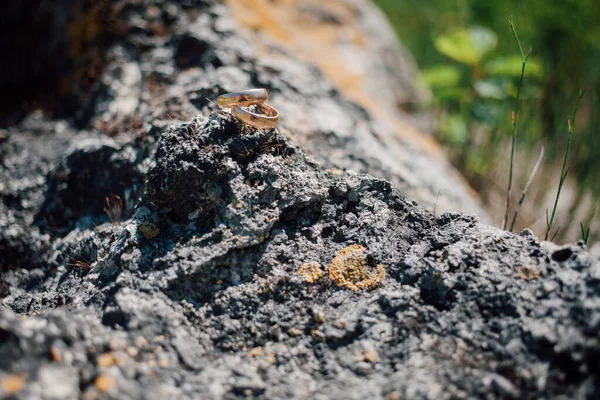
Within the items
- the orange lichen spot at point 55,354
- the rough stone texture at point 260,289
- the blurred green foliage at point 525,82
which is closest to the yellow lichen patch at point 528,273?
the rough stone texture at point 260,289

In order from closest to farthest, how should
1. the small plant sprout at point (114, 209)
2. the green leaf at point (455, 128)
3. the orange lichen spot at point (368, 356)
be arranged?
the orange lichen spot at point (368, 356) < the small plant sprout at point (114, 209) < the green leaf at point (455, 128)

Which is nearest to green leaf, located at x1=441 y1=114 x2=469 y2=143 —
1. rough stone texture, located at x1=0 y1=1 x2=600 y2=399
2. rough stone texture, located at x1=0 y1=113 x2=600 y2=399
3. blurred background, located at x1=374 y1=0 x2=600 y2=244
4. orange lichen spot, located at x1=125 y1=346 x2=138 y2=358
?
blurred background, located at x1=374 y1=0 x2=600 y2=244

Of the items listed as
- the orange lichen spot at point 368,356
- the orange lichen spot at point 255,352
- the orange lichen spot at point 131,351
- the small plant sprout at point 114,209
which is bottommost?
the orange lichen spot at point 131,351

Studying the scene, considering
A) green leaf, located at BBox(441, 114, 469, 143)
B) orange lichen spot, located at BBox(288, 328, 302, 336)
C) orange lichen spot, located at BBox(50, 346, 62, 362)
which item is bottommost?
orange lichen spot, located at BBox(50, 346, 62, 362)

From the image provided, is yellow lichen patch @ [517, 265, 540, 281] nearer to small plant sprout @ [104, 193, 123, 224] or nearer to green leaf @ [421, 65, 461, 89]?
small plant sprout @ [104, 193, 123, 224]

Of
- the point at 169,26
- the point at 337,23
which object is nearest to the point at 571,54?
the point at 337,23

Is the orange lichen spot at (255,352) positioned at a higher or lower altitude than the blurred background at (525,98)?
lower

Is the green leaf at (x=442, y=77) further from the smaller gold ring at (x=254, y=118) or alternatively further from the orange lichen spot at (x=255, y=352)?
the orange lichen spot at (x=255, y=352)
